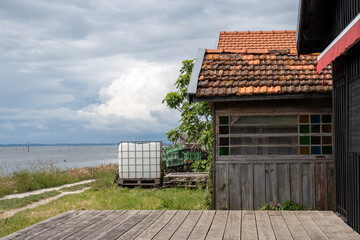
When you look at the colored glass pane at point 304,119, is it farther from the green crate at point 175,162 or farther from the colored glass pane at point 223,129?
the green crate at point 175,162

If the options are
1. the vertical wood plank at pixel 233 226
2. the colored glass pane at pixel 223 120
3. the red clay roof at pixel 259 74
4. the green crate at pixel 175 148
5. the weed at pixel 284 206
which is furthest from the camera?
the green crate at pixel 175 148

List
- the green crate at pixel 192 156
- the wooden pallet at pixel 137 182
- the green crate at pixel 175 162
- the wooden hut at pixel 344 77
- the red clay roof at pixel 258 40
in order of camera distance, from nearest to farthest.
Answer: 1. the wooden hut at pixel 344 77
2. the red clay roof at pixel 258 40
3. the wooden pallet at pixel 137 182
4. the green crate at pixel 192 156
5. the green crate at pixel 175 162

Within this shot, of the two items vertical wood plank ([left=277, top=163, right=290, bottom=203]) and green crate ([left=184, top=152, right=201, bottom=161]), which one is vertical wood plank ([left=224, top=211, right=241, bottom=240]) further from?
green crate ([left=184, top=152, right=201, bottom=161])

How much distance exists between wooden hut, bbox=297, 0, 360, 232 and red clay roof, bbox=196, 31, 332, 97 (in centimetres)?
121

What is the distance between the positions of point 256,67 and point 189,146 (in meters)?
8.19

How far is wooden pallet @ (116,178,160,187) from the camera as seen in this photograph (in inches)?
687

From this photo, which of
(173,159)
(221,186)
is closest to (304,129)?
(221,186)

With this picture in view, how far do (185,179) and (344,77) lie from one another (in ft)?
32.6

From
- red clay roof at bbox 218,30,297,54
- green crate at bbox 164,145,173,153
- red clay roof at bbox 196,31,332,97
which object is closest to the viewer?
red clay roof at bbox 196,31,332,97

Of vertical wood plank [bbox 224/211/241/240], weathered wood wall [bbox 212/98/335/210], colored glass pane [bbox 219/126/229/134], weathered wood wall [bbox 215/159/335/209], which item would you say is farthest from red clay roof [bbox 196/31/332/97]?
vertical wood plank [bbox 224/211/241/240]

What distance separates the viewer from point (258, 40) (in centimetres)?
1753

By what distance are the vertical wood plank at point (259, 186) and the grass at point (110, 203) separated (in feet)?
3.85

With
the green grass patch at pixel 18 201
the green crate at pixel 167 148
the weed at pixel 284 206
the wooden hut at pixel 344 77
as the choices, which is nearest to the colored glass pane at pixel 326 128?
the weed at pixel 284 206

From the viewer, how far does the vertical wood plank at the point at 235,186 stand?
10.3 meters
